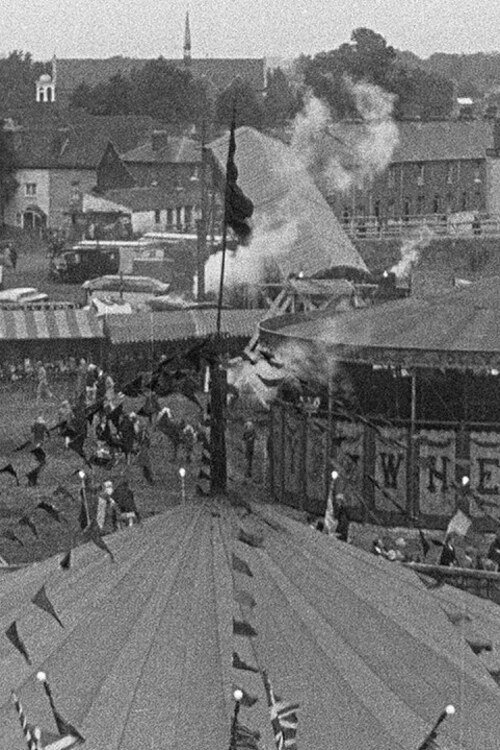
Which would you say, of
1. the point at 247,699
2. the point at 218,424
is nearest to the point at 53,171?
the point at 218,424

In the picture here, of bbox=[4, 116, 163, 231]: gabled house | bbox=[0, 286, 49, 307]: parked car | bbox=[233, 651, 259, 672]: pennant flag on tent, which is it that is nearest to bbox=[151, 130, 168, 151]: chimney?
bbox=[4, 116, 163, 231]: gabled house

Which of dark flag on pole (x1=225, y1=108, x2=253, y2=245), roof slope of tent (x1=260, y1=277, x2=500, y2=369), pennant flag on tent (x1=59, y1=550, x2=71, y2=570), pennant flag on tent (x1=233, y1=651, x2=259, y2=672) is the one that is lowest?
roof slope of tent (x1=260, y1=277, x2=500, y2=369)

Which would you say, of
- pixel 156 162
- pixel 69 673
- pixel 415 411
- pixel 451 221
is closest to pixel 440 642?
pixel 69 673

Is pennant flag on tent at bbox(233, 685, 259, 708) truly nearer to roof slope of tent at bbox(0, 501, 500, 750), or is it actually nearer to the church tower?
roof slope of tent at bbox(0, 501, 500, 750)

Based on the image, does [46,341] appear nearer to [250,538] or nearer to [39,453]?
[39,453]

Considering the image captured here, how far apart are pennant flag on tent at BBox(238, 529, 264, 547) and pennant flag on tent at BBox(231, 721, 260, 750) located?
1.88 m

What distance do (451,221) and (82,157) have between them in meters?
27.4

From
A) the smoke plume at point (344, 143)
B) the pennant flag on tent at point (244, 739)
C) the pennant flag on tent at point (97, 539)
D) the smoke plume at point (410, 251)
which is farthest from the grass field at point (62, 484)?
the smoke plume at point (344, 143)

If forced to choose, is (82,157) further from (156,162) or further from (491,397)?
(491,397)

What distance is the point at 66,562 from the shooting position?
1115cm

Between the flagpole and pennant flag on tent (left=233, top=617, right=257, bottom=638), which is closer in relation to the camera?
pennant flag on tent (left=233, top=617, right=257, bottom=638)

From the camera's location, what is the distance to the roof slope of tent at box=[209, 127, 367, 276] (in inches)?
1895

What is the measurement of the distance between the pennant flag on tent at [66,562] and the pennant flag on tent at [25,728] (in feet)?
5.02

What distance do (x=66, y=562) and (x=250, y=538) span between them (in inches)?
34.8
